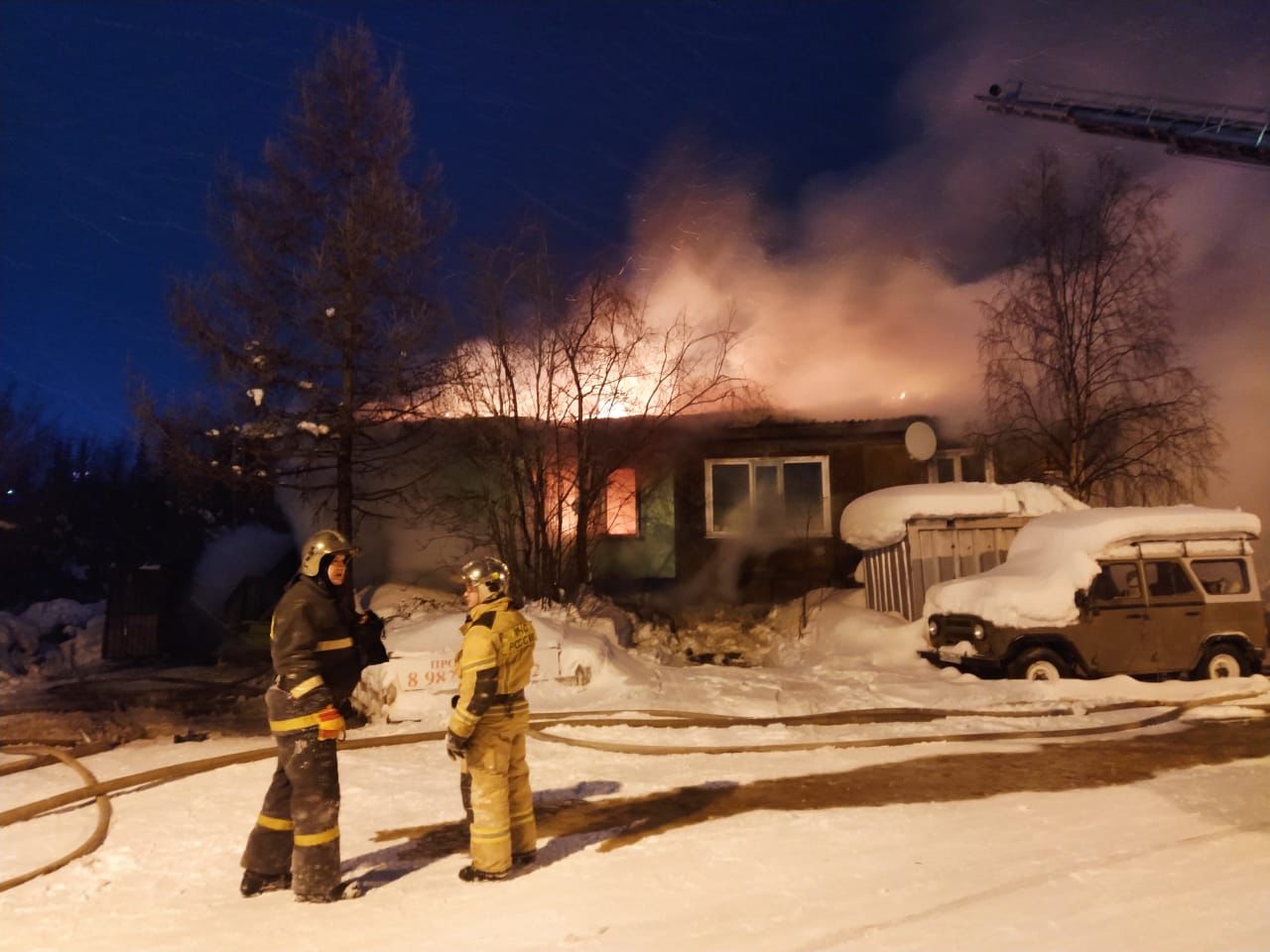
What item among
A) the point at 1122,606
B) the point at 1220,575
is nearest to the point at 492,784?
the point at 1122,606

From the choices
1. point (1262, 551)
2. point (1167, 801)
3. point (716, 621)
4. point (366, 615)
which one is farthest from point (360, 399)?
point (1262, 551)

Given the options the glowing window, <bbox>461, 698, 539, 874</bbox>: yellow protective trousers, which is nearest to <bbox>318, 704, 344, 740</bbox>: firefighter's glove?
<bbox>461, 698, 539, 874</bbox>: yellow protective trousers

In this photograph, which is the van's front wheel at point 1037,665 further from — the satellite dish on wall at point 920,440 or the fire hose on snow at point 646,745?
the satellite dish on wall at point 920,440

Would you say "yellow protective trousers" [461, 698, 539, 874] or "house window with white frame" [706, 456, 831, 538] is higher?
"house window with white frame" [706, 456, 831, 538]

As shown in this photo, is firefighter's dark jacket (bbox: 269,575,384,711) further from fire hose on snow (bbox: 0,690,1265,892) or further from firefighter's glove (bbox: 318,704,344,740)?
fire hose on snow (bbox: 0,690,1265,892)

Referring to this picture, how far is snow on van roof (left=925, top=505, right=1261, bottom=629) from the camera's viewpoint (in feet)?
34.9

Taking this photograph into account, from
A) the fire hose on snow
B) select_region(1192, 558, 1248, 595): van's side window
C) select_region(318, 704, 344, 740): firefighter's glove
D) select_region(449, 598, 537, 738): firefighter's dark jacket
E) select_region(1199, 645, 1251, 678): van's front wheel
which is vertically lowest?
the fire hose on snow

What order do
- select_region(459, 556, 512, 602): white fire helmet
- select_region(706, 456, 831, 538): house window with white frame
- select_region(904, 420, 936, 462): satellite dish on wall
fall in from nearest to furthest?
select_region(459, 556, 512, 602): white fire helmet, select_region(904, 420, 936, 462): satellite dish on wall, select_region(706, 456, 831, 538): house window with white frame

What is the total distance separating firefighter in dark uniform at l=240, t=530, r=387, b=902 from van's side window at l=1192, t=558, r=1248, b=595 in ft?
34.6

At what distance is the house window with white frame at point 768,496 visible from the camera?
18328 mm

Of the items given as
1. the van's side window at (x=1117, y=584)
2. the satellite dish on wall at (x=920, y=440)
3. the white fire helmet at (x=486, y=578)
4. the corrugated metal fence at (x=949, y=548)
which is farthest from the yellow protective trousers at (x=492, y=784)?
the satellite dish on wall at (x=920, y=440)

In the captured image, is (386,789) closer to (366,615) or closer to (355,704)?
(366,615)

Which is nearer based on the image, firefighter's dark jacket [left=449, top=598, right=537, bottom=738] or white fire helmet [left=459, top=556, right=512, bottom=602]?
firefighter's dark jacket [left=449, top=598, right=537, bottom=738]

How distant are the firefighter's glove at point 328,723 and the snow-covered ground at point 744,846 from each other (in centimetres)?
88
